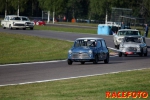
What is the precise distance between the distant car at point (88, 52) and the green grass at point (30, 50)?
358 cm

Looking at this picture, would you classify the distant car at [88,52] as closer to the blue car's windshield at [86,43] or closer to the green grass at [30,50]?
the blue car's windshield at [86,43]

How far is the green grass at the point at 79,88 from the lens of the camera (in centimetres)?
1392

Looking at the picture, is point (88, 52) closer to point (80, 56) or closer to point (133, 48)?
point (80, 56)

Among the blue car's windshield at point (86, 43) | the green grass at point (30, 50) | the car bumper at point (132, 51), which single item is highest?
the blue car's windshield at point (86, 43)

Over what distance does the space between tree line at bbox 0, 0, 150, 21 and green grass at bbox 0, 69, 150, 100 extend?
67078 mm

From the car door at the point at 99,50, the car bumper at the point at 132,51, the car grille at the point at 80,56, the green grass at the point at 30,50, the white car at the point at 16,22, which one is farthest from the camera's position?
the white car at the point at 16,22

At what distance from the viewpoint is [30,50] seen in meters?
36.7

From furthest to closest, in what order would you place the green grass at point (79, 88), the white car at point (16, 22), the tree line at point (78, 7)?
the tree line at point (78, 7), the white car at point (16, 22), the green grass at point (79, 88)

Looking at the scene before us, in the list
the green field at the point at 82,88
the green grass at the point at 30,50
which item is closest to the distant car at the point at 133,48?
the green grass at the point at 30,50

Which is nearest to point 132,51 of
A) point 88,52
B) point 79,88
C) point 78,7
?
point 88,52

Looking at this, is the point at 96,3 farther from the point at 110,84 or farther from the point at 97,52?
the point at 110,84

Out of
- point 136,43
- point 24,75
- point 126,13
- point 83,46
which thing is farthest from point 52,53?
point 126,13

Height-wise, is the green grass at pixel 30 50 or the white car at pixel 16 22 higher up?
the white car at pixel 16 22

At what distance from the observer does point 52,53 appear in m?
35.1
